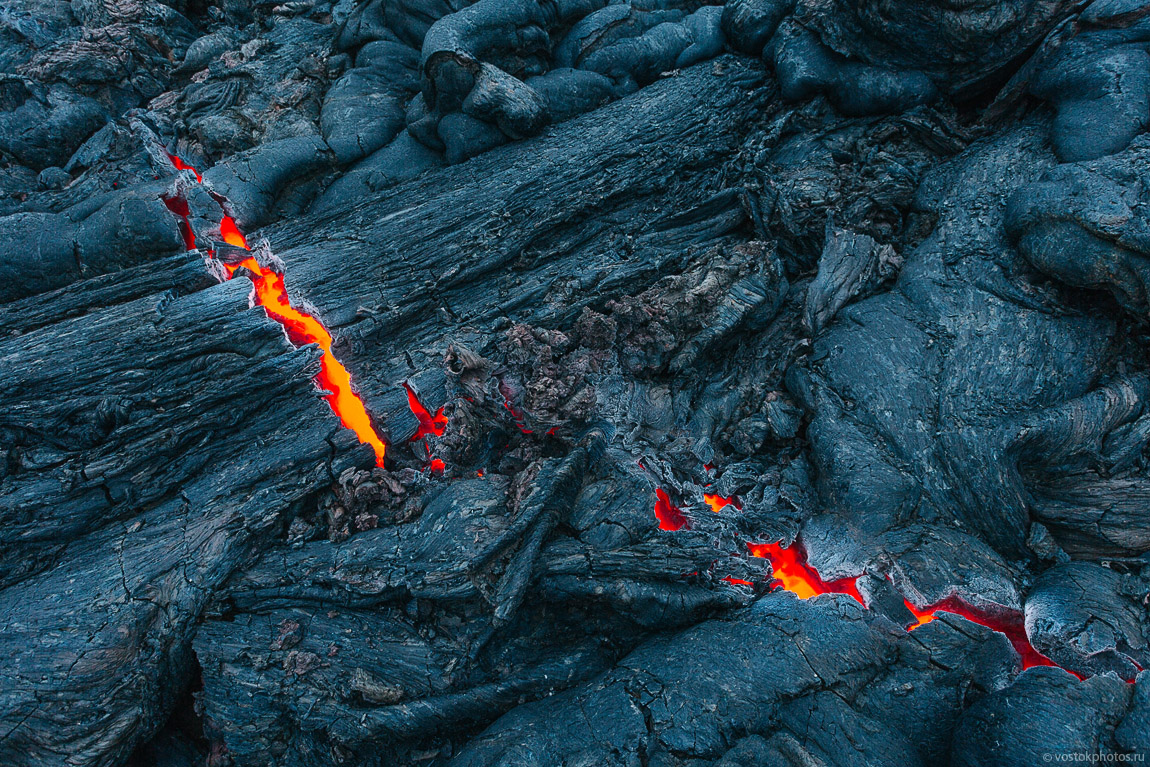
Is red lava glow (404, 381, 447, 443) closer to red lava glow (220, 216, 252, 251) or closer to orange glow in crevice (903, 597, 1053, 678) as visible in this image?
red lava glow (220, 216, 252, 251)

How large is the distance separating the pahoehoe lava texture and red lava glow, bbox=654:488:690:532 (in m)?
0.14

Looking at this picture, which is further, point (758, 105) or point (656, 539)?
point (758, 105)

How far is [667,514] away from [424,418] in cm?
283

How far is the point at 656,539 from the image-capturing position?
197 inches

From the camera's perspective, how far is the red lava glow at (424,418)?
19.5ft

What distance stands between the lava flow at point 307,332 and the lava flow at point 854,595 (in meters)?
4.22

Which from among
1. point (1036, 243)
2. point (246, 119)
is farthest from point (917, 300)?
point (246, 119)

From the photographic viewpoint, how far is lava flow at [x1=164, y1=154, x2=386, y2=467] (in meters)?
5.92

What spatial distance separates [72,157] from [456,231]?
550 centimetres

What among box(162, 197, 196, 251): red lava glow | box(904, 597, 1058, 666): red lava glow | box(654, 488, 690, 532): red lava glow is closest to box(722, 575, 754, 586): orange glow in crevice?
box(654, 488, 690, 532): red lava glow

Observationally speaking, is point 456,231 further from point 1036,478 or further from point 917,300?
point 1036,478

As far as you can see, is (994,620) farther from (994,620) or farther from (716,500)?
(716,500)

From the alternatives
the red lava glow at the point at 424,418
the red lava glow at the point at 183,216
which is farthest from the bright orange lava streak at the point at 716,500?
the red lava glow at the point at 183,216

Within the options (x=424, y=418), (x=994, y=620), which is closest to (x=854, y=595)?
(x=994, y=620)
